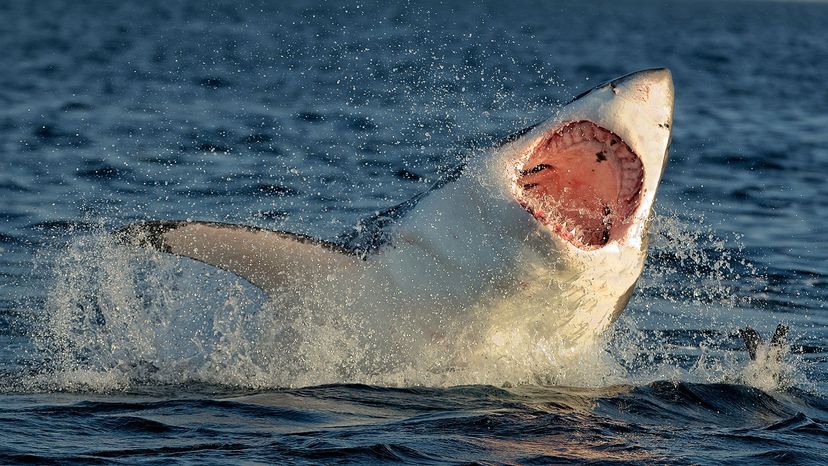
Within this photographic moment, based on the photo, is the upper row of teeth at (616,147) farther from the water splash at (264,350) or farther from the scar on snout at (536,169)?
the water splash at (264,350)

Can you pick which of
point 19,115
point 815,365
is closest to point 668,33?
point 19,115

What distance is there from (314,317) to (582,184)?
1.86 meters

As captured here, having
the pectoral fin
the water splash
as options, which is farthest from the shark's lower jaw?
the pectoral fin

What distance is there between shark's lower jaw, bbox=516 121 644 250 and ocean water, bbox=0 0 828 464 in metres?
0.63

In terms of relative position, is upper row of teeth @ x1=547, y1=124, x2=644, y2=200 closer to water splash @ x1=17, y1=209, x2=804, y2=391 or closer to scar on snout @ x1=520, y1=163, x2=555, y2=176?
scar on snout @ x1=520, y1=163, x2=555, y2=176

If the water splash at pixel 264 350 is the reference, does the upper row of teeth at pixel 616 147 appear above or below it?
above

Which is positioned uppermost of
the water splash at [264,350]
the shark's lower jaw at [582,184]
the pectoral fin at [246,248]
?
the shark's lower jaw at [582,184]

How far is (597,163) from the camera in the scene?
6.45 m

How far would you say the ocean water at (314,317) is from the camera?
659 cm

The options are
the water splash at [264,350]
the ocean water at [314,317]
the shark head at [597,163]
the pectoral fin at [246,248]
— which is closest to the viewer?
the shark head at [597,163]

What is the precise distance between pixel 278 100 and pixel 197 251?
20.3 meters

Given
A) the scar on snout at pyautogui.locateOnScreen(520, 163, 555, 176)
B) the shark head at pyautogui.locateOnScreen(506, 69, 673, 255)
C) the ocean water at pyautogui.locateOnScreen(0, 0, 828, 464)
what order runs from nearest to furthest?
the shark head at pyautogui.locateOnScreen(506, 69, 673, 255) → the scar on snout at pyautogui.locateOnScreen(520, 163, 555, 176) → the ocean water at pyautogui.locateOnScreen(0, 0, 828, 464)

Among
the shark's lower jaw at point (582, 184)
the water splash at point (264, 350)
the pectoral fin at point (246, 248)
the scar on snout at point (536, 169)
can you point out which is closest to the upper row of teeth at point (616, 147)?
the shark's lower jaw at point (582, 184)

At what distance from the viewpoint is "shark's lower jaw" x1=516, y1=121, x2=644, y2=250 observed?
Answer: 6.39 m
